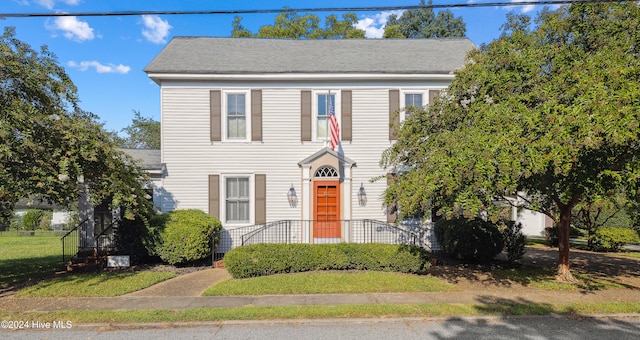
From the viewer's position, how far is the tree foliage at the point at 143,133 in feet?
157

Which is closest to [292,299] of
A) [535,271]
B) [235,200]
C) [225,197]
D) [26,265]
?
[235,200]

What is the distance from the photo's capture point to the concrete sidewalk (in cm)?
665

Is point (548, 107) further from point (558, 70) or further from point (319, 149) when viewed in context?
point (319, 149)

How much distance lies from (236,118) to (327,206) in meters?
4.43

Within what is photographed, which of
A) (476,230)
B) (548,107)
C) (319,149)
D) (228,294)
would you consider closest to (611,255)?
(476,230)

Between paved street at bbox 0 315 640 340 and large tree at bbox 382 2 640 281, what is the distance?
2.05 meters

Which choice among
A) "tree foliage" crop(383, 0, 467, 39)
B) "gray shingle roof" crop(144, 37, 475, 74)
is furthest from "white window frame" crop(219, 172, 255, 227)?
"tree foliage" crop(383, 0, 467, 39)

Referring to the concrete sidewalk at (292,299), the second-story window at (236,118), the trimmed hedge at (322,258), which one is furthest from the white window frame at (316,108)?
the concrete sidewalk at (292,299)

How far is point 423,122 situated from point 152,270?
875 cm

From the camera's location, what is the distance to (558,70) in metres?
7.57

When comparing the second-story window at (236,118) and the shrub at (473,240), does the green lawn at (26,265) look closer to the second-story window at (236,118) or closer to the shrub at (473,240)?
the second-story window at (236,118)

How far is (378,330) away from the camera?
5.44 m

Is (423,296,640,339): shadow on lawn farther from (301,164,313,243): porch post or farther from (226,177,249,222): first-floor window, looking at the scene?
(226,177,249,222): first-floor window

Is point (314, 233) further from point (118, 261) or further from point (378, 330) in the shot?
point (378, 330)
